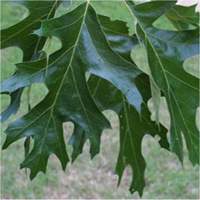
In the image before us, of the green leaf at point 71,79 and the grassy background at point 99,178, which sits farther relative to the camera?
the grassy background at point 99,178

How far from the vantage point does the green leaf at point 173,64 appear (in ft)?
3.70

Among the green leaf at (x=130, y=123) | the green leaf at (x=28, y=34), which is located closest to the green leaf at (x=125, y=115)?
the green leaf at (x=130, y=123)

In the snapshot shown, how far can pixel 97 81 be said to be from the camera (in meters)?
1.27

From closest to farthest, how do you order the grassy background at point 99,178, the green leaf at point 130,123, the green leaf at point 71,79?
the green leaf at point 71,79, the green leaf at point 130,123, the grassy background at point 99,178

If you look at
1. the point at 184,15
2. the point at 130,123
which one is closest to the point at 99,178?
the point at 130,123

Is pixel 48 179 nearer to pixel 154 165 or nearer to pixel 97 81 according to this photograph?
pixel 154 165

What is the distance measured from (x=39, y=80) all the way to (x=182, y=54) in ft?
1.31

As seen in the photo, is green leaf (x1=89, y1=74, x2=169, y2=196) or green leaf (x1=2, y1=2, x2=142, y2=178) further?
green leaf (x1=89, y1=74, x2=169, y2=196)

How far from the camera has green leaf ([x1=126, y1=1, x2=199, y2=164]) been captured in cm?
113

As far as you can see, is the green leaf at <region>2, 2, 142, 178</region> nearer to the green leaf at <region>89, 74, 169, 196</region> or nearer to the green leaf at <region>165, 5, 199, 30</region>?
the green leaf at <region>89, 74, 169, 196</region>

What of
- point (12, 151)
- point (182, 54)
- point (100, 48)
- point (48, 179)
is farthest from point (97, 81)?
point (12, 151)

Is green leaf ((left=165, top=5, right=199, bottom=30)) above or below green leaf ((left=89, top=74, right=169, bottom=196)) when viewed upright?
above

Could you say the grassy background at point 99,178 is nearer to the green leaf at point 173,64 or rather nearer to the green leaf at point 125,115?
the green leaf at point 125,115

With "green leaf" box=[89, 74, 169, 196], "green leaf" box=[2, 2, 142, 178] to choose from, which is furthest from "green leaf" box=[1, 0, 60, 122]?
"green leaf" box=[89, 74, 169, 196]
